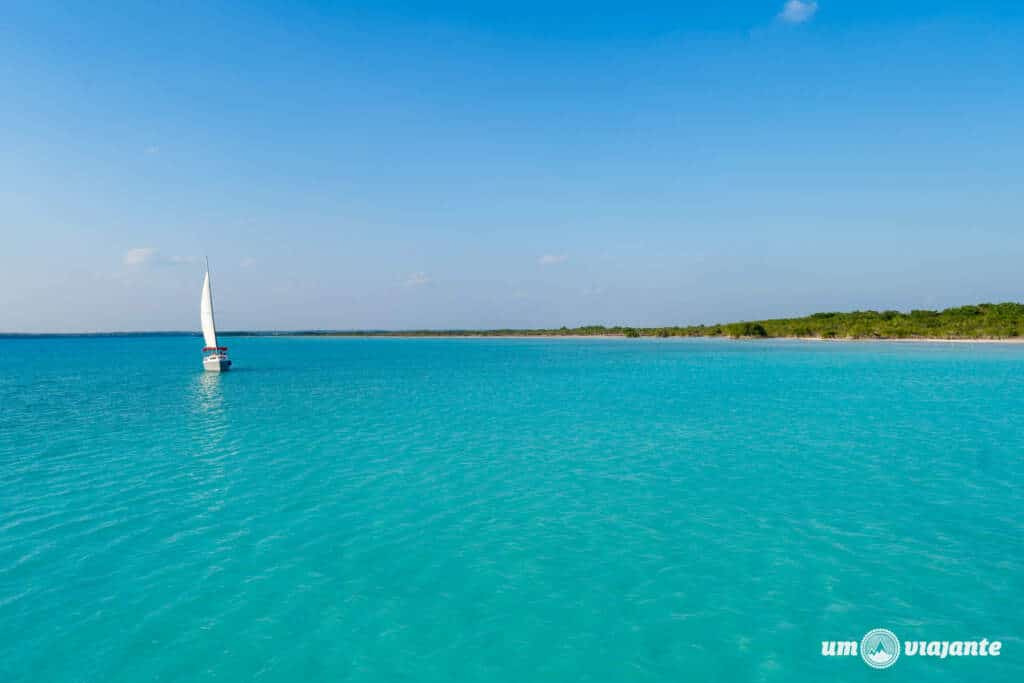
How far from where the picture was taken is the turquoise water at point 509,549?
10.7 metres

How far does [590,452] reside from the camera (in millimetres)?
27609

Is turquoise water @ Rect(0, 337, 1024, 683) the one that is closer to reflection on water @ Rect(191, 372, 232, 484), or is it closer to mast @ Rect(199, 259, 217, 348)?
reflection on water @ Rect(191, 372, 232, 484)

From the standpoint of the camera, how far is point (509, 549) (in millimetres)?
15609

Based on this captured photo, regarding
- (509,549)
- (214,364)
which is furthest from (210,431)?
(214,364)

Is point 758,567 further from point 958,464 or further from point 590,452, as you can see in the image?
point 958,464
